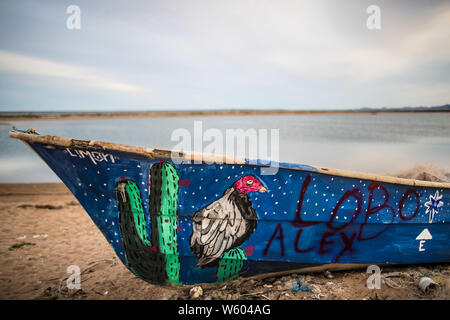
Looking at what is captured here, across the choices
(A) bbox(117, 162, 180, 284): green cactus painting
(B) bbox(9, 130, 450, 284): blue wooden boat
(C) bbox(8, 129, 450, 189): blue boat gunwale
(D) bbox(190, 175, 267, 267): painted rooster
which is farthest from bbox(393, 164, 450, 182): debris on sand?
(A) bbox(117, 162, 180, 284): green cactus painting

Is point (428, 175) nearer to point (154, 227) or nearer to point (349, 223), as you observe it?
point (349, 223)

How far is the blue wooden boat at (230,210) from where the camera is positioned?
8.16 ft

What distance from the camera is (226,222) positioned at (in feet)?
8.72

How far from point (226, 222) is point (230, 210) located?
156 millimetres

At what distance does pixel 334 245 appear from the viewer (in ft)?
9.40

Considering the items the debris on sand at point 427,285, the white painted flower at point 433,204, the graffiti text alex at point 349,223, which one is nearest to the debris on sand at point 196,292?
the graffiti text alex at point 349,223

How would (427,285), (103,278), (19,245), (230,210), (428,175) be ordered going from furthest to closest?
(428,175) < (19,245) < (103,278) < (427,285) < (230,210)

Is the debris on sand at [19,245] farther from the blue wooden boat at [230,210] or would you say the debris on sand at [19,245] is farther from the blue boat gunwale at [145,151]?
the blue boat gunwale at [145,151]

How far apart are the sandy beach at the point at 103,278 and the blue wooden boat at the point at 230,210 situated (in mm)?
215

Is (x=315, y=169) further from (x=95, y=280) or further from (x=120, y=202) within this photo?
(x=95, y=280)

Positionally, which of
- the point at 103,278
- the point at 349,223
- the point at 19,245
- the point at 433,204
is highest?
the point at 433,204

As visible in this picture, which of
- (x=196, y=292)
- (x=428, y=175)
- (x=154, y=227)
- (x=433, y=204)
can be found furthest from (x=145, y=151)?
(x=428, y=175)

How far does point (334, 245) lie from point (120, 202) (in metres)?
2.60

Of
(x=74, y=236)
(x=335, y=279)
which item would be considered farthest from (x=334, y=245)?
(x=74, y=236)
